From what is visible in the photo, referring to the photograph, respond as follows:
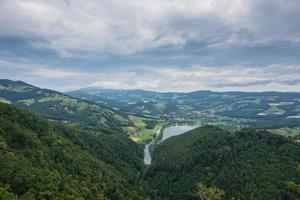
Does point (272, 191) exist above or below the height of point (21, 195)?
below

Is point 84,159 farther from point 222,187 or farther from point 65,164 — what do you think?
A: point 222,187

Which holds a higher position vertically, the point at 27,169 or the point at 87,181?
the point at 27,169

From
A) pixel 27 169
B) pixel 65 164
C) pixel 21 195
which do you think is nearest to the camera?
pixel 21 195

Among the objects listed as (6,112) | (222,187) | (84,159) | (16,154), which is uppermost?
(6,112)

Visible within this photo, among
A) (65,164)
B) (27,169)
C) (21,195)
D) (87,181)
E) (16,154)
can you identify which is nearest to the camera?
(21,195)

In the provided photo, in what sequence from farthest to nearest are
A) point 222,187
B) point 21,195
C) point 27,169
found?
point 222,187
point 27,169
point 21,195

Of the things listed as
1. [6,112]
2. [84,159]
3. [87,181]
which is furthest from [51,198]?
[6,112]

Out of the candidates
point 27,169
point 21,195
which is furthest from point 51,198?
point 27,169

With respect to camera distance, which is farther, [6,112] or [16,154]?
[6,112]

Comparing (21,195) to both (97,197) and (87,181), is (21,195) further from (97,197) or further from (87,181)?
(87,181)
